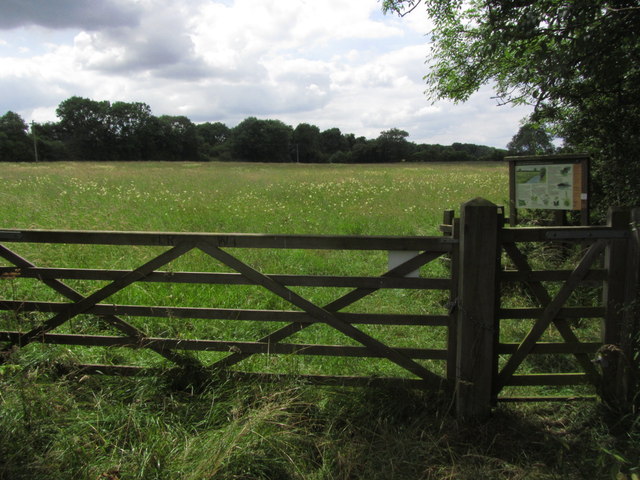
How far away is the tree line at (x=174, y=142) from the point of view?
254ft

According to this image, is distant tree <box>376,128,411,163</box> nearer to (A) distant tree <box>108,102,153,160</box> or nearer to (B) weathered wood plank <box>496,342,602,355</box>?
(A) distant tree <box>108,102,153,160</box>

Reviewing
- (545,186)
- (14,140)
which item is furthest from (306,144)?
(545,186)

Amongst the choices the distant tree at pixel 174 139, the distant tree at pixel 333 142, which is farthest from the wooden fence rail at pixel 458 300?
the distant tree at pixel 333 142

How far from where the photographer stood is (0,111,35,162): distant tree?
6819cm

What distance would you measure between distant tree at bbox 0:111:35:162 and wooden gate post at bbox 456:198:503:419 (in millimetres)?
77570

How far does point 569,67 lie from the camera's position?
4.84 m

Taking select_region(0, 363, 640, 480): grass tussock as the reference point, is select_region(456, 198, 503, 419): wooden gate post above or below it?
above

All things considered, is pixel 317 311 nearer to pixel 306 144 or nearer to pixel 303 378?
pixel 303 378

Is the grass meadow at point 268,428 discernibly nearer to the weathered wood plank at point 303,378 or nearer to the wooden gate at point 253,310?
the weathered wood plank at point 303,378

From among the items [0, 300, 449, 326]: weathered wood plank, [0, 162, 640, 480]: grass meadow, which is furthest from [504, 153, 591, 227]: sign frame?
[0, 300, 449, 326]: weathered wood plank

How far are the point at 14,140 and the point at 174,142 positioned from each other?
101ft

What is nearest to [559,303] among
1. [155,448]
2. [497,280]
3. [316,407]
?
[497,280]

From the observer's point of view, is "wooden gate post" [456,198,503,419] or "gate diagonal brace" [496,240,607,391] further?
"gate diagonal brace" [496,240,607,391]

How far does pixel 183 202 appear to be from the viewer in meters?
15.7
